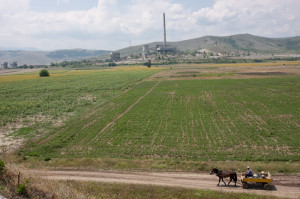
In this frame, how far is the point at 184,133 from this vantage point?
24.3 meters

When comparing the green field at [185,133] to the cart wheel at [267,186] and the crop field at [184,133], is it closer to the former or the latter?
the crop field at [184,133]

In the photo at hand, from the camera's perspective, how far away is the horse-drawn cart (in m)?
13.6

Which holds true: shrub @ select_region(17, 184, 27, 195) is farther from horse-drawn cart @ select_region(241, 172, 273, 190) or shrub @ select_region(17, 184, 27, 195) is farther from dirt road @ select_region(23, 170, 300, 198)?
horse-drawn cart @ select_region(241, 172, 273, 190)

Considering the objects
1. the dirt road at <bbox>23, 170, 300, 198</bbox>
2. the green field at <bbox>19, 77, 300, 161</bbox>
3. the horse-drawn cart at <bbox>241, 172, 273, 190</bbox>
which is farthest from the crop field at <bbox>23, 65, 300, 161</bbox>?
the horse-drawn cart at <bbox>241, 172, 273, 190</bbox>

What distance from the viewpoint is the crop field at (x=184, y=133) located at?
1958 centimetres

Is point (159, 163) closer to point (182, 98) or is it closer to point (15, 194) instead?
point (15, 194)

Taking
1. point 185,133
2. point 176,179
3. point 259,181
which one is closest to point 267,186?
point 259,181

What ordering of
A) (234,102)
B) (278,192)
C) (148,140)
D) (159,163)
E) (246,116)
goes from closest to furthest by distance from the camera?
(278,192), (159,163), (148,140), (246,116), (234,102)

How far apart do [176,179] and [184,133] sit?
9.45m

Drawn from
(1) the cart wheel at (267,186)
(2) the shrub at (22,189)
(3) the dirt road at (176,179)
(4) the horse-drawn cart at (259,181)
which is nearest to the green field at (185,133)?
(3) the dirt road at (176,179)

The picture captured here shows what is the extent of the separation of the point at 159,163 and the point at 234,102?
83.6 feet

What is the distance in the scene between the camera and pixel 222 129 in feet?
82.3

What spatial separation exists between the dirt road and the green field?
10.00 feet

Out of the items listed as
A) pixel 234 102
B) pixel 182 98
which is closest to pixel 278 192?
pixel 234 102
